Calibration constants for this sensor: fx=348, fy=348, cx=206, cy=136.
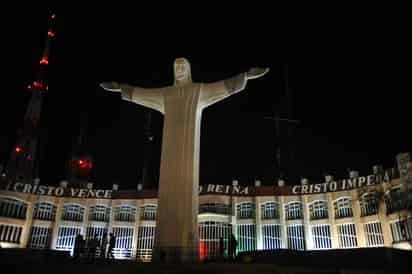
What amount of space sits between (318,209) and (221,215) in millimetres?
11722

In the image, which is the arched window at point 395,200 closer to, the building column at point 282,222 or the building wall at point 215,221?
the building wall at point 215,221

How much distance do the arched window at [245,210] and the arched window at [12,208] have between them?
2623cm

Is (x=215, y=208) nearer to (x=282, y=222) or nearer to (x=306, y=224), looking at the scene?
(x=282, y=222)

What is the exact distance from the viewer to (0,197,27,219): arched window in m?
41.3

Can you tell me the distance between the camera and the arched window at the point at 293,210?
4200 cm

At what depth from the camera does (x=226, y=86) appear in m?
17.0

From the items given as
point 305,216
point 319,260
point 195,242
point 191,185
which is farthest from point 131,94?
point 305,216

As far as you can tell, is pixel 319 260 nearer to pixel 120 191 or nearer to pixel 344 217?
pixel 344 217

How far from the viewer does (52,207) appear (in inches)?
1737

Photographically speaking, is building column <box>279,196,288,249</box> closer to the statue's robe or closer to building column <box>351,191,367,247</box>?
building column <box>351,191,367,247</box>

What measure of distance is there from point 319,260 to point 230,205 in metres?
23.7

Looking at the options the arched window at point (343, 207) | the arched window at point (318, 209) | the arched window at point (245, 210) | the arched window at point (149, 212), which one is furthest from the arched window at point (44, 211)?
the arched window at point (343, 207)

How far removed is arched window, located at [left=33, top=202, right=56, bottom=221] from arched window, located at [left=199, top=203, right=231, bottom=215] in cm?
1892

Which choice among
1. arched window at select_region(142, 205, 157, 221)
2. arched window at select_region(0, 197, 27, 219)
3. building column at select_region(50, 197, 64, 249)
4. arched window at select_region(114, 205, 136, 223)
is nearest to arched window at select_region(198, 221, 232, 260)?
arched window at select_region(142, 205, 157, 221)
